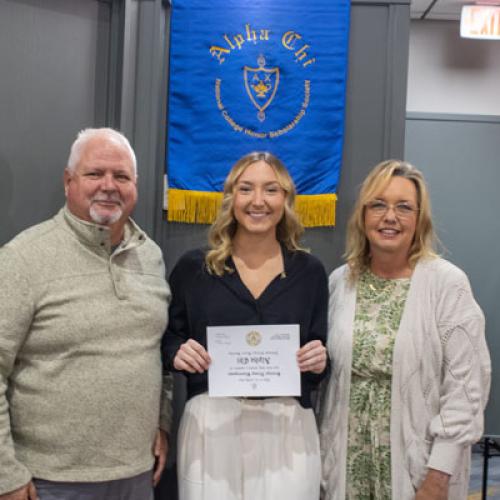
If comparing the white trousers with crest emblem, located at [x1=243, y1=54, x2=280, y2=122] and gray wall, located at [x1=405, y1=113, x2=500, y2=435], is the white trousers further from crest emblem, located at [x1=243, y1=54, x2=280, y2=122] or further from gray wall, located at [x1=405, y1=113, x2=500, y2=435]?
gray wall, located at [x1=405, y1=113, x2=500, y2=435]

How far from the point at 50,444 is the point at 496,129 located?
4.54 m

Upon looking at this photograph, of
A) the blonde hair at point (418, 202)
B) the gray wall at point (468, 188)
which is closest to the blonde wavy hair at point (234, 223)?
the blonde hair at point (418, 202)

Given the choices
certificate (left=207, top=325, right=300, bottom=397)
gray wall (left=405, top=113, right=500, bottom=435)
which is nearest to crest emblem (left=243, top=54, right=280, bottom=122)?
certificate (left=207, top=325, right=300, bottom=397)

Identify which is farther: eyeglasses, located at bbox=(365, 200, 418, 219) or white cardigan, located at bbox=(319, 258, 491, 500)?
eyeglasses, located at bbox=(365, 200, 418, 219)

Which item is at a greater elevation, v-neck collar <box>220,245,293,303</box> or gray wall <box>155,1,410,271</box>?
gray wall <box>155,1,410,271</box>

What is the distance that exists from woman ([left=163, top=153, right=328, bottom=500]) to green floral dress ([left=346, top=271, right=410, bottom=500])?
0.14m

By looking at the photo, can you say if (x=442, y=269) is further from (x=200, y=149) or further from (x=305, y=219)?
(x=200, y=149)

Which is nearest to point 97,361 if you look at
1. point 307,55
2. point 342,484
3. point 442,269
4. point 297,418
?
point 297,418

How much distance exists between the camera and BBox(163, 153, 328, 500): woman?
196 centimetres

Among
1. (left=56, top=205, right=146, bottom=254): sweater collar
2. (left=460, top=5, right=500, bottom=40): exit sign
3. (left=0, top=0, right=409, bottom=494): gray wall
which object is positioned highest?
(left=460, top=5, right=500, bottom=40): exit sign

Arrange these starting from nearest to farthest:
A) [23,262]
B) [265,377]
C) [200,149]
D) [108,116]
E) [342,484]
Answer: [23,262] → [265,377] → [342,484] → [108,116] → [200,149]

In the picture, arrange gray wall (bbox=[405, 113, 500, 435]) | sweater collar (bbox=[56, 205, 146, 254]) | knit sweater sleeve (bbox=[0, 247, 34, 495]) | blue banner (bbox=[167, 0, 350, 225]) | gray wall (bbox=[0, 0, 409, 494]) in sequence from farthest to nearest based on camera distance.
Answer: gray wall (bbox=[405, 113, 500, 435]) → blue banner (bbox=[167, 0, 350, 225]) → gray wall (bbox=[0, 0, 409, 494]) → sweater collar (bbox=[56, 205, 146, 254]) → knit sweater sleeve (bbox=[0, 247, 34, 495])

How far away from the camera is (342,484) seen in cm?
211

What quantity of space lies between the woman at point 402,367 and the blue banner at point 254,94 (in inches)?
27.2
